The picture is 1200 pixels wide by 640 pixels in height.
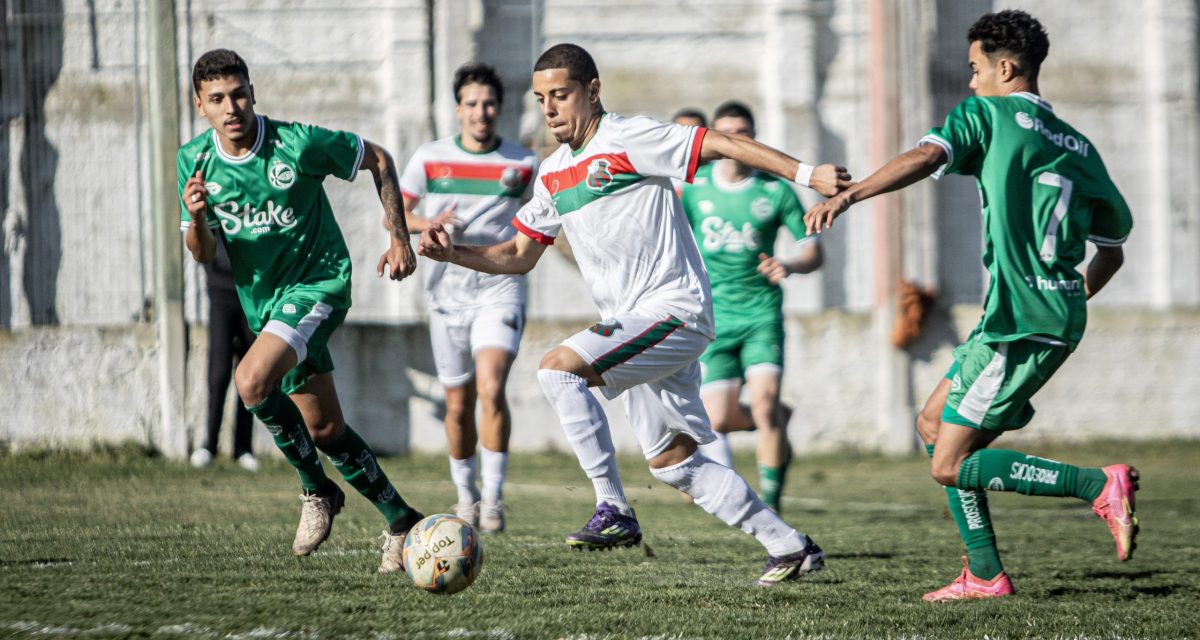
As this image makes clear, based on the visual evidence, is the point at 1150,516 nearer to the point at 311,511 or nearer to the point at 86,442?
the point at 311,511

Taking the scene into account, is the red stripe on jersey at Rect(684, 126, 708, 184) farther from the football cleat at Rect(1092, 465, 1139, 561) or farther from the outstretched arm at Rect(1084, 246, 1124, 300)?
the football cleat at Rect(1092, 465, 1139, 561)

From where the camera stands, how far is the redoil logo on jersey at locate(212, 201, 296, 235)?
5.70 meters

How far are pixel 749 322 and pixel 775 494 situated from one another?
0.97 meters

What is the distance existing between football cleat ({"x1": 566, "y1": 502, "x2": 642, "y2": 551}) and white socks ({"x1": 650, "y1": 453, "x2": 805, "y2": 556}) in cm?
29

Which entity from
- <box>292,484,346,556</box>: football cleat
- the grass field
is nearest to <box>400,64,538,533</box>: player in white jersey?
the grass field

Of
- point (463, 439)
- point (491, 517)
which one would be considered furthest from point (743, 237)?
point (491, 517)

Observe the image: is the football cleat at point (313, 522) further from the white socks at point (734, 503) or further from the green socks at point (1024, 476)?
the green socks at point (1024, 476)

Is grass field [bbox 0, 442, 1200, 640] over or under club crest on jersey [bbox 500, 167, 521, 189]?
under

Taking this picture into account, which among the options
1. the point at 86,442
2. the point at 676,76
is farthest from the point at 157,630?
the point at 676,76

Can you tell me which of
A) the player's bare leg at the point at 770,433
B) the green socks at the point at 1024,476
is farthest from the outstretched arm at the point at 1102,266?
the player's bare leg at the point at 770,433

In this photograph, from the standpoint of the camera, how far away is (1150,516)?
26.9 ft

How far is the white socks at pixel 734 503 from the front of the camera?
4.99 metres

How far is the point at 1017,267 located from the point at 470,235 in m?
3.62

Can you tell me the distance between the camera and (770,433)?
7.67 meters
